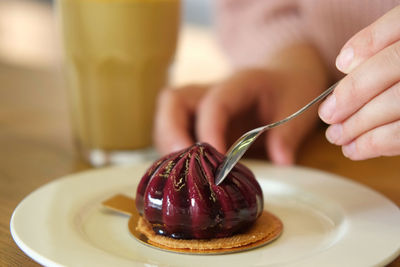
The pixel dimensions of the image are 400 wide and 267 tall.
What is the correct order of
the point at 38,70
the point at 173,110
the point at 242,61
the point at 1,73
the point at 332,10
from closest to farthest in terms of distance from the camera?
the point at 173,110, the point at 332,10, the point at 242,61, the point at 1,73, the point at 38,70

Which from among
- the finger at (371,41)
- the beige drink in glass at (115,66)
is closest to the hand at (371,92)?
the finger at (371,41)

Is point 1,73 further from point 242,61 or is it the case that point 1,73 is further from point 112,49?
point 112,49

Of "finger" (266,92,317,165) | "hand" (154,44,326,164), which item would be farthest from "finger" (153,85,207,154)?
"finger" (266,92,317,165)

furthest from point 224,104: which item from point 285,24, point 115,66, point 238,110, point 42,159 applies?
point 285,24

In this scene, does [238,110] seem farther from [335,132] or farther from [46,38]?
[46,38]

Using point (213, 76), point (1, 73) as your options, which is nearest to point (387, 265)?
point (213, 76)
